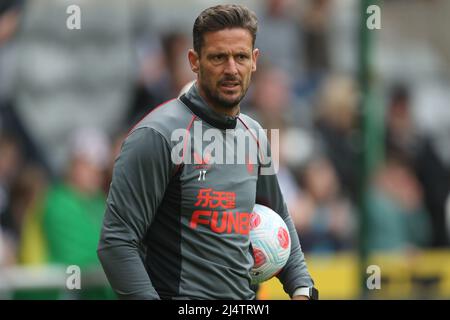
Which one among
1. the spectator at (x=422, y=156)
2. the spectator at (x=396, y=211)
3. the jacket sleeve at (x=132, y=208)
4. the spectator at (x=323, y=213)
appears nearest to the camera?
the jacket sleeve at (x=132, y=208)

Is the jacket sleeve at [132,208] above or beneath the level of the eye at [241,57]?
beneath

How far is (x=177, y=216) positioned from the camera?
15.8 ft

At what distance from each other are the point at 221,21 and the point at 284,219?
1.09 m

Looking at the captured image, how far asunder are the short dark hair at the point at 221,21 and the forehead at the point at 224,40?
2cm

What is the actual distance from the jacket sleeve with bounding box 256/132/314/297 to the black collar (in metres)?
0.31

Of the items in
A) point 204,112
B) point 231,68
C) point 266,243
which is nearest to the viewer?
point 231,68

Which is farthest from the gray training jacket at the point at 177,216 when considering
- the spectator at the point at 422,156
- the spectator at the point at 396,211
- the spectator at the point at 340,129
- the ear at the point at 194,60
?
the spectator at the point at 422,156

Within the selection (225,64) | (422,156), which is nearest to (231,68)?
(225,64)

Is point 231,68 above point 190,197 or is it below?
above

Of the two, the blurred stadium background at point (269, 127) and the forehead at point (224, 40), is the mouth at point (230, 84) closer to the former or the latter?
the forehead at point (224, 40)

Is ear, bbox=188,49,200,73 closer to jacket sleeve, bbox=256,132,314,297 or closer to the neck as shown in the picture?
the neck

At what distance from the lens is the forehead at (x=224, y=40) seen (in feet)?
15.8

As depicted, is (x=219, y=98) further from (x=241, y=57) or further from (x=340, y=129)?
(x=340, y=129)
